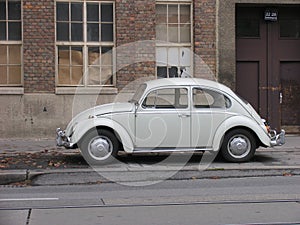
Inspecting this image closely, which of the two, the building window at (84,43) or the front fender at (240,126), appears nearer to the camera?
the front fender at (240,126)

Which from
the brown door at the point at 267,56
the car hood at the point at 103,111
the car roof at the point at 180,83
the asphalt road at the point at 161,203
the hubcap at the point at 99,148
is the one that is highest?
the brown door at the point at 267,56

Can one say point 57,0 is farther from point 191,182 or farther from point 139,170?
point 191,182

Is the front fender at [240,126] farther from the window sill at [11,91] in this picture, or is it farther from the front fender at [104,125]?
the window sill at [11,91]

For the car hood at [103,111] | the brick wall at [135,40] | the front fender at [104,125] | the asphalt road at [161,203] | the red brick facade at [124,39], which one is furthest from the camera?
the brick wall at [135,40]

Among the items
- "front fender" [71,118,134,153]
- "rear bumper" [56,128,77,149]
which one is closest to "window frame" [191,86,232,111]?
"front fender" [71,118,134,153]

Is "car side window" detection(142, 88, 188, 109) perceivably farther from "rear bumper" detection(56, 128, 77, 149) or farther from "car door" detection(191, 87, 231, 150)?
"rear bumper" detection(56, 128, 77, 149)

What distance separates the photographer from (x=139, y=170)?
1107cm

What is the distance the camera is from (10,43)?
52.1 feet

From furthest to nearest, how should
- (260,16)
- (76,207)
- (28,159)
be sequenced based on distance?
(260,16) → (28,159) → (76,207)

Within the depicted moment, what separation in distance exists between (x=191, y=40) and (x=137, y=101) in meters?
5.14

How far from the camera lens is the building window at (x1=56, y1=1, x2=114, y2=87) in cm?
1602

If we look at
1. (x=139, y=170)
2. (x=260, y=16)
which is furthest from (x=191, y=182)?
(x=260, y=16)

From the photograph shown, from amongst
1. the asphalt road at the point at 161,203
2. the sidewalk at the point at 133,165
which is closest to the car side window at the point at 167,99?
the sidewalk at the point at 133,165

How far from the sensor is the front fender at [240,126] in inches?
460
